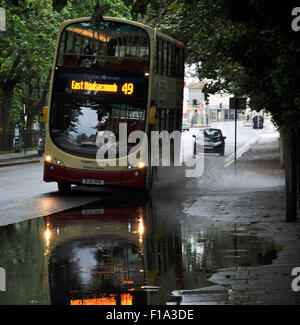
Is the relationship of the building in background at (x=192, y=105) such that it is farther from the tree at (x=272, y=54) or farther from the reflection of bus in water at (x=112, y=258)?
the tree at (x=272, y=54)

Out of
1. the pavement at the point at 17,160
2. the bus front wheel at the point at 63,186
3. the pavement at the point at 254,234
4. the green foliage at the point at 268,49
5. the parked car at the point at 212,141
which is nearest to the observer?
the pavement at the point at 254,234

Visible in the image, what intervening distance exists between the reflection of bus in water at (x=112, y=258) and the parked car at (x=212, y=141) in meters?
30.1

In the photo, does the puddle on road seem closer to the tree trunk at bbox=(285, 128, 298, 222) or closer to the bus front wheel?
the tree trunk at bbox=(285, 128, 298, 222)

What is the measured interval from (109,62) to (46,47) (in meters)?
25.4

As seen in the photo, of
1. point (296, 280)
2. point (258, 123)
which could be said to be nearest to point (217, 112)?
point (258, 123)

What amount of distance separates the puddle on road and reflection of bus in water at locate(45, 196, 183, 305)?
0.01m

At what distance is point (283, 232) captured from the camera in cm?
1248

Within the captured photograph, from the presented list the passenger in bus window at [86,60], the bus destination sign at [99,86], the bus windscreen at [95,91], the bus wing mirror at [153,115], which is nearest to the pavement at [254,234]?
the bus wing mirror at [153,115]

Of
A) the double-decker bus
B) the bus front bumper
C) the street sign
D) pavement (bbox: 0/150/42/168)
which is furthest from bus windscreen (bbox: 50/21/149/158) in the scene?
pavement (bbox: 0/150/42/168)

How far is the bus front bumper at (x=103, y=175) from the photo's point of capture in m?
19.8

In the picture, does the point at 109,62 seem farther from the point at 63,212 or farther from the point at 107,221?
the point at 107,221

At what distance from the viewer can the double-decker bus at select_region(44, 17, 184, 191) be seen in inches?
780

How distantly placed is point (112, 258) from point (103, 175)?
9744 millimetres
